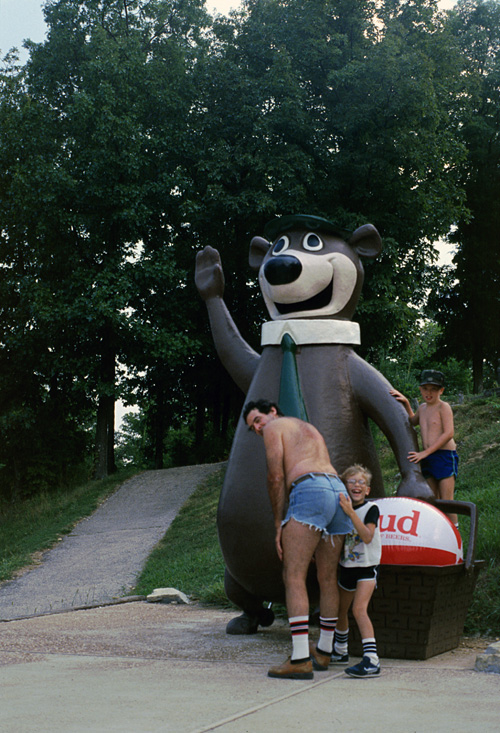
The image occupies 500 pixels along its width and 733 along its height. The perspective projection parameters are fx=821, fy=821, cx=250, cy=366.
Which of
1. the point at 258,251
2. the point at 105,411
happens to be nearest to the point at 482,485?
the point at 258,251

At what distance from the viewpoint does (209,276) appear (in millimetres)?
6270

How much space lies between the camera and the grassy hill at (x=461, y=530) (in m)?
5.73

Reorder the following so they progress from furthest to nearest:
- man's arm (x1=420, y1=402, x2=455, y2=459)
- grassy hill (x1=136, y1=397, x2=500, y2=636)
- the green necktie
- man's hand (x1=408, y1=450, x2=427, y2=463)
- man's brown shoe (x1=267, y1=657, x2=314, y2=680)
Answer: grassy hill (x1=136, y1=397, x2=500, y2=636), man's arm (x1=420, y1=402, x2=455, y2=459), the green necktie, man's hand (x1=408, y1=450, x2=427, y2=463), man's brown shoe (x1=267, y1=657, x2=314, y2=680)

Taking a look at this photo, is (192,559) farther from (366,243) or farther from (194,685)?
(194,685)

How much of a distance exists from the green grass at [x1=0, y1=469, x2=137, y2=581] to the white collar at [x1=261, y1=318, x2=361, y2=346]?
23.9 ft

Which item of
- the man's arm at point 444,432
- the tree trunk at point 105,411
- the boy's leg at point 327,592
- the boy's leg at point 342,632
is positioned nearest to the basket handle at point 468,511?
the man's arm at point 444,432

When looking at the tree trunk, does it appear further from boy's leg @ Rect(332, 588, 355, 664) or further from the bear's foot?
boy's leg @ Rect(332, 588, 355, 664)

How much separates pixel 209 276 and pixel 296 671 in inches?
130

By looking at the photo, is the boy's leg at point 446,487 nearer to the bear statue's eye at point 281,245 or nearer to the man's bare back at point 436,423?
the man's bare back at point 436,423

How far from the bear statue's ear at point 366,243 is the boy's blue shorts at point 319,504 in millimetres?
2102

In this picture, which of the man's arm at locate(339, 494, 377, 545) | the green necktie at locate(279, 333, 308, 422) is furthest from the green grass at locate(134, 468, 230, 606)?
the man's arm at locate(339, 494, 377, 545)

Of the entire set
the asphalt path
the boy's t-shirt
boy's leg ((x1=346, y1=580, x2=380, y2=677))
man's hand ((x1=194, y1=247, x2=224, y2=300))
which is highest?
man's hand ((x1=194, y1=247, x2=224, y2=300))

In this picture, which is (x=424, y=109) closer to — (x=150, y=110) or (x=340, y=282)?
(x=150, y=110)

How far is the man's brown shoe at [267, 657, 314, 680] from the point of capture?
3779 millimetres
